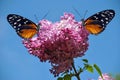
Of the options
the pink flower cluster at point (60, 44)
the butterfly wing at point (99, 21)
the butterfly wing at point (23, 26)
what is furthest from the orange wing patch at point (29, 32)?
the butterfly wing at point (99, 21)

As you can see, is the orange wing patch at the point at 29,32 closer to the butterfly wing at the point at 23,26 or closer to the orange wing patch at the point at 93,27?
the butterfly wing at the point at 23,26

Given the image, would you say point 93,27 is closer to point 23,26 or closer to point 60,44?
point 60,44

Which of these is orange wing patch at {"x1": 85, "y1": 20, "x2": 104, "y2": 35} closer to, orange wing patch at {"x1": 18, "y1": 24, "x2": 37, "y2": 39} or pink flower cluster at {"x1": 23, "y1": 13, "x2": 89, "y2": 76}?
pink flower cluster at {"x1": 23, "y1": 13, "x2": 89, "y2": 76}

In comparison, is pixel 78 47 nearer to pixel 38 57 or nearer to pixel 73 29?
pixel 73 29

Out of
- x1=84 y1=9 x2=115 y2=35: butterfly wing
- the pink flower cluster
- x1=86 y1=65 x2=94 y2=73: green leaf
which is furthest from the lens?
x1=84 y1=9 x2=115 y2=35: butterfly wing

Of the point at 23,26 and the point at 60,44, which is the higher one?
the point at 23,26

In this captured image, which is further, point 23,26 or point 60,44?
point 23,26

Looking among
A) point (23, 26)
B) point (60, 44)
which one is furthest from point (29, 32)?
point (60, 44)

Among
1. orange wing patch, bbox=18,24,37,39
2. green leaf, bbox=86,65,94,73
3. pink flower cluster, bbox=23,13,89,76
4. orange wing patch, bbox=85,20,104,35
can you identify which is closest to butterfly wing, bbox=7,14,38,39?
orange wing patch, bbox=18,24,37,39
